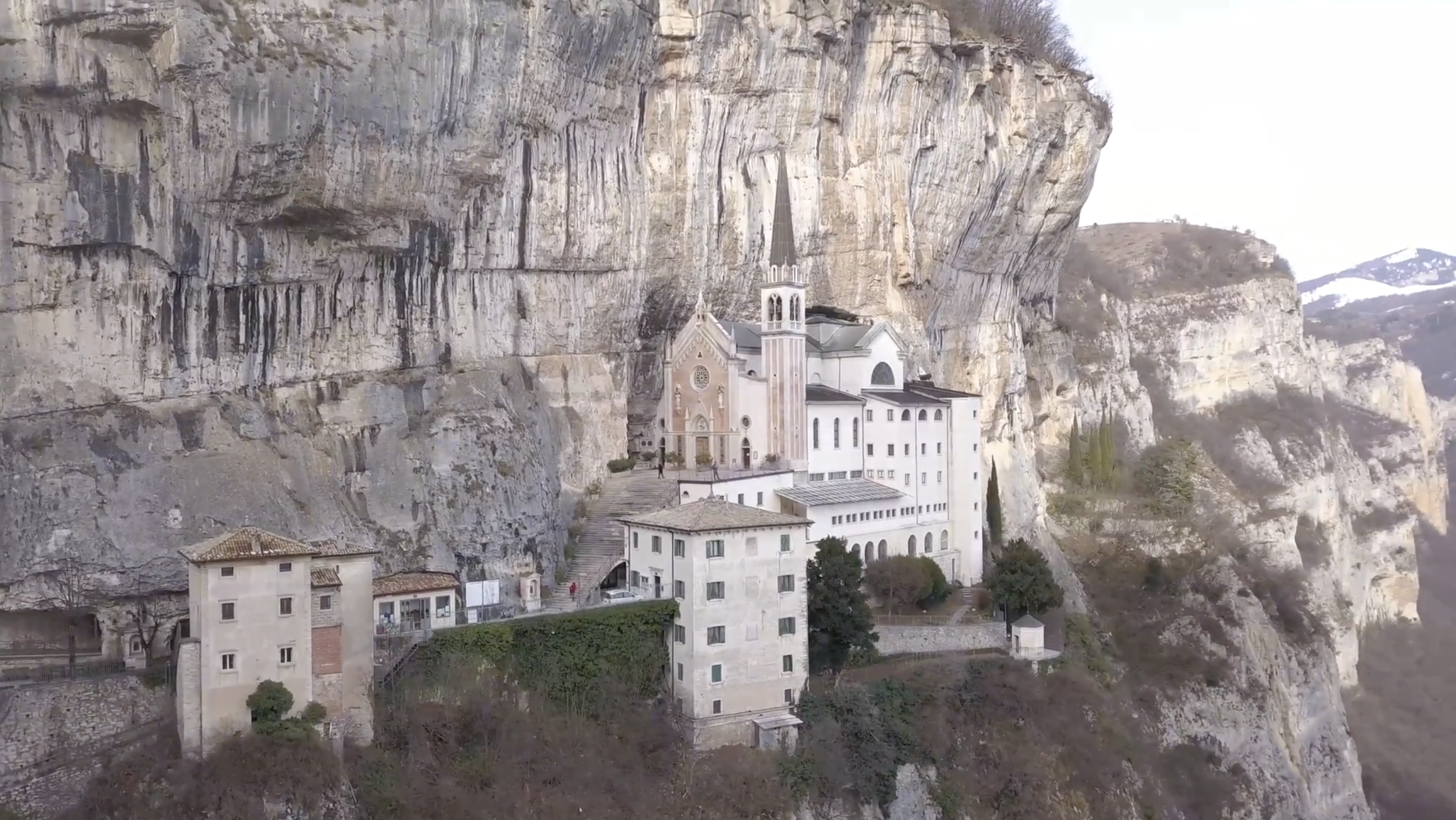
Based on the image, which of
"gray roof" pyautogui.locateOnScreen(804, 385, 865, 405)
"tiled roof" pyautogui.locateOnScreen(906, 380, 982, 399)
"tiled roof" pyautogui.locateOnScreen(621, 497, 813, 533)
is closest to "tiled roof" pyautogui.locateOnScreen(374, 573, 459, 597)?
"tiled roof" pyautogui.locateOnScreen(621, 497, 813, 533)

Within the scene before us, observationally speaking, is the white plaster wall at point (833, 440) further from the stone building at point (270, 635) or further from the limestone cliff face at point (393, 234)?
the stone building at point (270, 635)

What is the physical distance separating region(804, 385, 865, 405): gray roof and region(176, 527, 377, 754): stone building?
21.1 m

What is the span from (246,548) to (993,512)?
35108 mm

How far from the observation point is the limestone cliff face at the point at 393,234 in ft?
104

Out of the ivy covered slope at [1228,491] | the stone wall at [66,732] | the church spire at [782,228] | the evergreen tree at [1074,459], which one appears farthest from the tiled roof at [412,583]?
the evergreen tree at [1074,459]

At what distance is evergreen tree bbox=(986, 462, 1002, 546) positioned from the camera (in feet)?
189

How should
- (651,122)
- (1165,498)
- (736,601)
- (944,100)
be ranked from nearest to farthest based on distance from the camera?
(736,601), (651,122), (944,100), (1165,498)

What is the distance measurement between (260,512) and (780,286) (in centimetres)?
2113

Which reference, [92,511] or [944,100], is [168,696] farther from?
[944,100]

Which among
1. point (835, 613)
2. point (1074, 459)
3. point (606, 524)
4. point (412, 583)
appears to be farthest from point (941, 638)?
point (1074, 459)

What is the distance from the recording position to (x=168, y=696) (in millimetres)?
30781

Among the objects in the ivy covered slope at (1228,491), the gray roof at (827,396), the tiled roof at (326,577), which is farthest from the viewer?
the ivy covered slope at (1228,491)

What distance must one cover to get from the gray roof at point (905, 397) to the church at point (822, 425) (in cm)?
7

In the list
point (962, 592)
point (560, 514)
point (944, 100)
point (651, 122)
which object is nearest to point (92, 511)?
point (560, 514)
